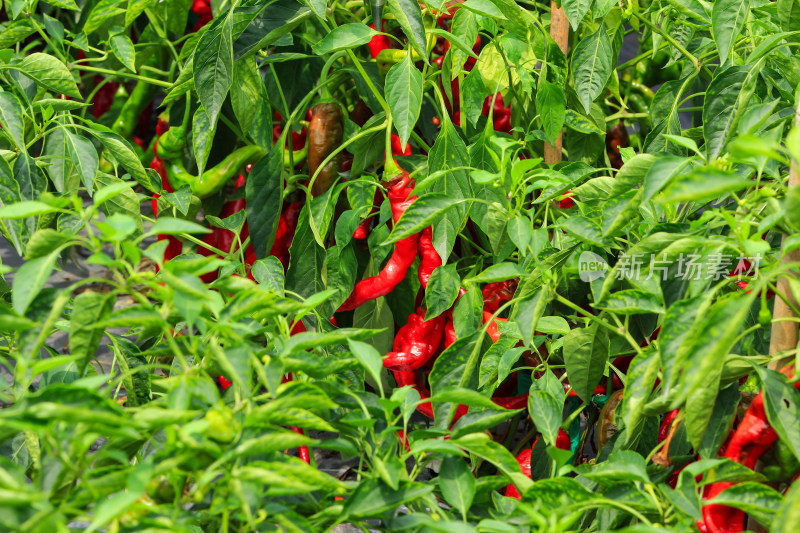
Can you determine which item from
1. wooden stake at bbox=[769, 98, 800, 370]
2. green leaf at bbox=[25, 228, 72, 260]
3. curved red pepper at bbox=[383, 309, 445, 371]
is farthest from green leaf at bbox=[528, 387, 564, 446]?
green leaf at bbox=[25, 228, 72, 260]

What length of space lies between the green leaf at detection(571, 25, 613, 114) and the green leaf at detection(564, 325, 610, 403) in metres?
0.40

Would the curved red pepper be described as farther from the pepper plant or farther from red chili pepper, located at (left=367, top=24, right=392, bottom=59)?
red chili pepper, located at (left=367, top=24, right=392, bottom=59)

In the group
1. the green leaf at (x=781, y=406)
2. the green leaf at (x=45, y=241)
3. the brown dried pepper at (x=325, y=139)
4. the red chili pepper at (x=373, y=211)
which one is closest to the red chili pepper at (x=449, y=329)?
the red chili pepper at (x=373, y=211)

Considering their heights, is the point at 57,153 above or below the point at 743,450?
above

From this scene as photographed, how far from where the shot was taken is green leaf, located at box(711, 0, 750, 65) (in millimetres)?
1075

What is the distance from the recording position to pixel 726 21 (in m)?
1.09

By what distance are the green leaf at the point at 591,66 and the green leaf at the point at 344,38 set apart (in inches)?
14.3

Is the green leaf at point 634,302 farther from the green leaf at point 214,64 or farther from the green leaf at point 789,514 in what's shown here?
the green leaf at point 214,64

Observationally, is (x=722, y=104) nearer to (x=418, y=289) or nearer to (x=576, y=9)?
(x=576, y=9)

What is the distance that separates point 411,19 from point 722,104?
0.43 m

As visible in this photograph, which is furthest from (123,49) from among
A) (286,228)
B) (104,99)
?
(104,99)

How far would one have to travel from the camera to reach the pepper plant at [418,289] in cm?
66

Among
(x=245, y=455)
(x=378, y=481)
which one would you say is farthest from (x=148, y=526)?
(x=378, y=481)

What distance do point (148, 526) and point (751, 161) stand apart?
65cm
